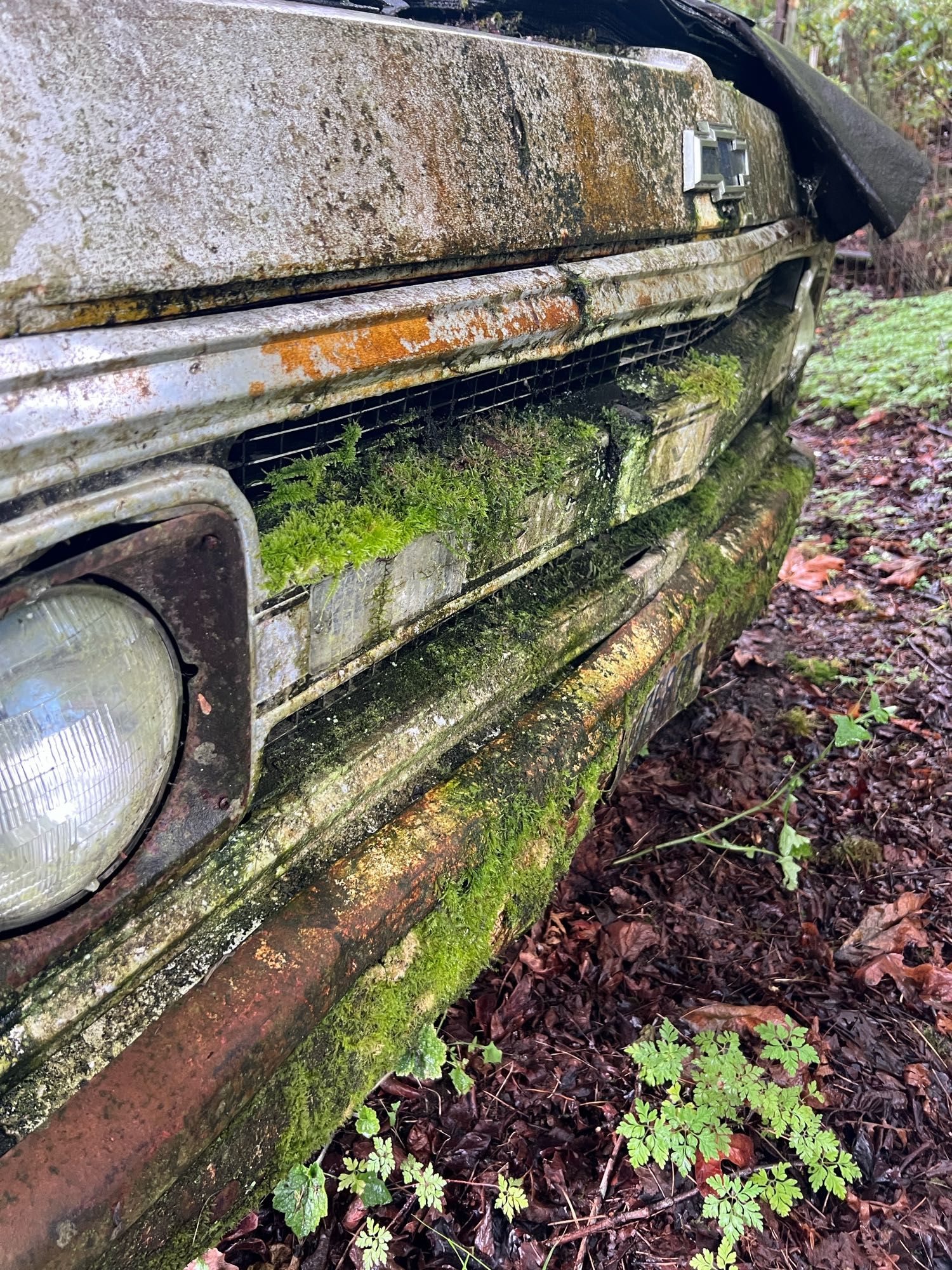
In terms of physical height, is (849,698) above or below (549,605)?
below

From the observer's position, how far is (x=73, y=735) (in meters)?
0.95

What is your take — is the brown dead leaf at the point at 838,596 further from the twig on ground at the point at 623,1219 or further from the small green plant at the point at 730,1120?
the twig on ground at the point at 623,1219

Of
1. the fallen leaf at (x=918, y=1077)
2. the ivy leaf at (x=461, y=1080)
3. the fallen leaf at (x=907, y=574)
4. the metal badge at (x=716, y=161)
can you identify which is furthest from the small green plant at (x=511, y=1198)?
the fallen leaf at (x=907, y=574)

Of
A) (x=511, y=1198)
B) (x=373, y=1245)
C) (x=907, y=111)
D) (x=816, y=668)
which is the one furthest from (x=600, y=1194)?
(x=907, y=111)

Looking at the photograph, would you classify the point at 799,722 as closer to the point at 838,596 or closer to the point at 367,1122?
the point at 838,596

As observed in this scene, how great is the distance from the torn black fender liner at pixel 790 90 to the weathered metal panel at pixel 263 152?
78 cm

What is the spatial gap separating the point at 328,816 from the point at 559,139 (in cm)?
114

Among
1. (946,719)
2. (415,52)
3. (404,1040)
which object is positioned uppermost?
(415,52)

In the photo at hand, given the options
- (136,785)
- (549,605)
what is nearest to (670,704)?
(549,605)

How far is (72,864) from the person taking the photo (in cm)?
100

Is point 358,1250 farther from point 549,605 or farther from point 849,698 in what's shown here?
point 849,698

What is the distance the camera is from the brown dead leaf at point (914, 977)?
2111 millimetres

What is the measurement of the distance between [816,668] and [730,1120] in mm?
1874

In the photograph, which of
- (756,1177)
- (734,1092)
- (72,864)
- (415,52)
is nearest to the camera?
(72,864)
